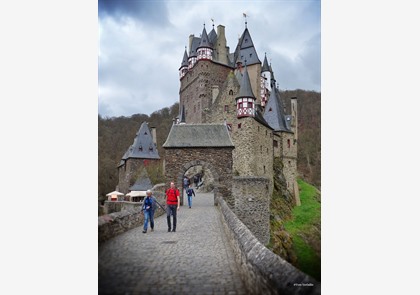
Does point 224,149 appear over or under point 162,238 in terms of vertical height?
over

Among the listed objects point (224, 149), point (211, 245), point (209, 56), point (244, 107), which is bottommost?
point (211, 245)

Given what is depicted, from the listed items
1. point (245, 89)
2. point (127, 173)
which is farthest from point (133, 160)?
point (245, 89)

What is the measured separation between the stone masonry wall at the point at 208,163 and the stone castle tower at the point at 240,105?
6.95 metres

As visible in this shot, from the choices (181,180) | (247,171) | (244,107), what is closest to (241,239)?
(181,180)

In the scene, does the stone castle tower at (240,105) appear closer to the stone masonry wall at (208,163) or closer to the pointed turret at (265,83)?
the pointed turret at (265,83)

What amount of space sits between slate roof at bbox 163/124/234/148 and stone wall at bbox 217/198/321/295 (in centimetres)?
1003

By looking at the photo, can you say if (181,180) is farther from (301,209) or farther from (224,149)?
(301,209)

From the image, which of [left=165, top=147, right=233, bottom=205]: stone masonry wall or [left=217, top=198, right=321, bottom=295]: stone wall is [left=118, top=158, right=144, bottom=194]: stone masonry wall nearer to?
[left=217, top=198, right=321, bottom=295]: stone wall

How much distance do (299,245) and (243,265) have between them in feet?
2.70

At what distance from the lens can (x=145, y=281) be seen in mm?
4031

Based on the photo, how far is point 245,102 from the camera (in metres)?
25.2

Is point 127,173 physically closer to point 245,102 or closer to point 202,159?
point 202,159

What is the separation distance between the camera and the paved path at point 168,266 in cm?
380

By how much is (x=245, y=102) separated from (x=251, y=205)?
37.1 feet
